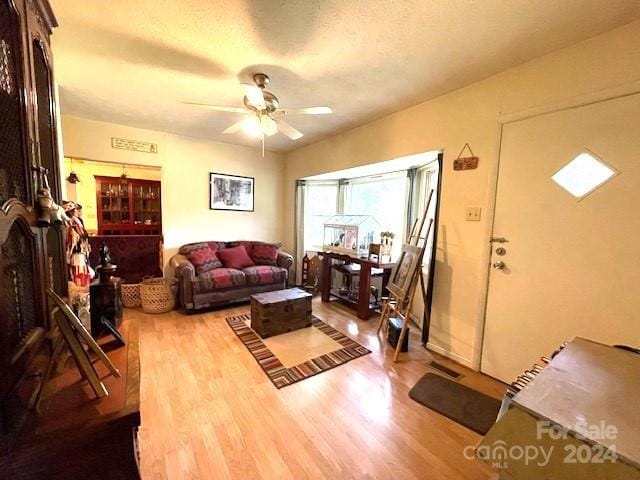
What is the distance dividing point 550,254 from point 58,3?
3323mm

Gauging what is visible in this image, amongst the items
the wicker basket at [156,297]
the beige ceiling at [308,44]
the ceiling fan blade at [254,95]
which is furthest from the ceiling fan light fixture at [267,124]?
the wicker basket at [156,297]

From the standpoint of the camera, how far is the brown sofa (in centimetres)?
320

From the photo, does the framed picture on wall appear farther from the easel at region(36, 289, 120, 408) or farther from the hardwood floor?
the easel at region(36, 289, 120, 408)

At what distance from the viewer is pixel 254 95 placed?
1.87 metres

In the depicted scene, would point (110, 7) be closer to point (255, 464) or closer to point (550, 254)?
point (255, 464)

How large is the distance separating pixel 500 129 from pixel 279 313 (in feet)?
8.37

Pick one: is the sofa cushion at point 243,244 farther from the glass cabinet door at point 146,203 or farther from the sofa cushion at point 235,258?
the glass cabinet door at point 146,203

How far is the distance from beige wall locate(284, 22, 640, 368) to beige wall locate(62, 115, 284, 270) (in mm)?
2293

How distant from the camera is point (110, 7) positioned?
142 cm

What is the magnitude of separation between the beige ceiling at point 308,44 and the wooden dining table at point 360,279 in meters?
1.74

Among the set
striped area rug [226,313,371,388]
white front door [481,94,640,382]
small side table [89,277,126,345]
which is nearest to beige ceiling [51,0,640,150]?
white front door [481,94,640,382]

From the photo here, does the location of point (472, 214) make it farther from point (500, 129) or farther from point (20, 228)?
point (20, 228)

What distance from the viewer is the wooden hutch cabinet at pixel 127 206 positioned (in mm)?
5184

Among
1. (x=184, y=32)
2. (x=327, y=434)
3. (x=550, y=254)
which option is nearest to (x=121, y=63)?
(x=184, y=32)
